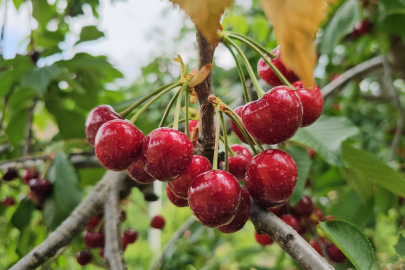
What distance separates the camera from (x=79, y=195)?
1049mm

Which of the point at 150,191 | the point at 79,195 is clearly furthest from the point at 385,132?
the point at 79,195

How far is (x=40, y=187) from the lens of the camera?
1.07 m

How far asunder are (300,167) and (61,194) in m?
0.80

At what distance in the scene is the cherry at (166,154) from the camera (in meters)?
0.52

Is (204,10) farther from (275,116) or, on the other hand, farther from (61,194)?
(61,194)

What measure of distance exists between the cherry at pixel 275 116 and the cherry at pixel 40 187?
86cm

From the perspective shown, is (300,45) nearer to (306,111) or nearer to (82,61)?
(306,111)

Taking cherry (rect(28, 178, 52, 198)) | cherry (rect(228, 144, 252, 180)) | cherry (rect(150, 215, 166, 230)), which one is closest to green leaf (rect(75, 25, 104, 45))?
cherry (rect(28, 178, 52, 198))

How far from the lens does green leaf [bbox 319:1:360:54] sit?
4.64ft

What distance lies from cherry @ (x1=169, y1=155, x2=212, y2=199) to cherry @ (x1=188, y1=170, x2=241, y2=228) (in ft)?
0.18

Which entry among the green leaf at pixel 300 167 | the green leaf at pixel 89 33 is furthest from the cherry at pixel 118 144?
the green leaf at pixel 89 33

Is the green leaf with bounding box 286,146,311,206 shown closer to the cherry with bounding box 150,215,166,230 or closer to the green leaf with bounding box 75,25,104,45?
the cherry with bounding box 150,215,166,230

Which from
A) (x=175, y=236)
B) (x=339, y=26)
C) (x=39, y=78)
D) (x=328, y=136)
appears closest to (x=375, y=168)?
(x=328, y=136)

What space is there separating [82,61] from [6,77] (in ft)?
1.11
